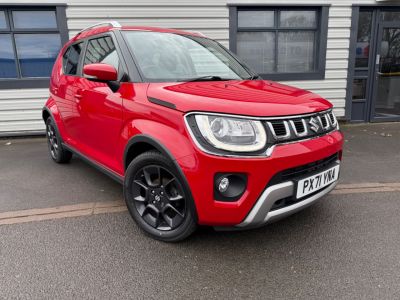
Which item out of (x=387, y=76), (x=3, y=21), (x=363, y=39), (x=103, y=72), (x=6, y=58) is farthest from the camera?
(x=387, y=76)

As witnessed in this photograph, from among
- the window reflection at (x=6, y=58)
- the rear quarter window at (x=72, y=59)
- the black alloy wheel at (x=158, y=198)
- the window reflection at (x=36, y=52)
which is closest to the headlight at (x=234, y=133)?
the black alloy wheel at (x=158, y=198)

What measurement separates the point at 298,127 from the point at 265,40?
5.23 metres

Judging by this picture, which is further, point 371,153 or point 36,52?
point 36,52

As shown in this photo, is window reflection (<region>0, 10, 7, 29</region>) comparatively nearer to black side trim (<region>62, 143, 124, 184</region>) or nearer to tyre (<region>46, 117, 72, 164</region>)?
tyre (<region>46, 117, 72, 164</region>)

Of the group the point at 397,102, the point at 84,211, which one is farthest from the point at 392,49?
the point at 84,211

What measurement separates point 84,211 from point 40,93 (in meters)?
4.12

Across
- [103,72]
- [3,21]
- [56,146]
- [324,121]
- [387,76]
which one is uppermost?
[3,21]

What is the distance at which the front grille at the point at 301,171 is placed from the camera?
84.5 inches

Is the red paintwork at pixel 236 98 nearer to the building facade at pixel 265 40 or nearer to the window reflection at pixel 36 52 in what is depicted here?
the building facade at pixel 265 40

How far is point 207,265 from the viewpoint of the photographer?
2365 millimetres

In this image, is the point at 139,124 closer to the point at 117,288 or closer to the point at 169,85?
the point at 169,85

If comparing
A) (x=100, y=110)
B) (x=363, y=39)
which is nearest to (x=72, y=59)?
(x=100, y=110)

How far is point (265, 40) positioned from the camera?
22.8ft

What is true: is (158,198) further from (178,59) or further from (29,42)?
(29,42)
